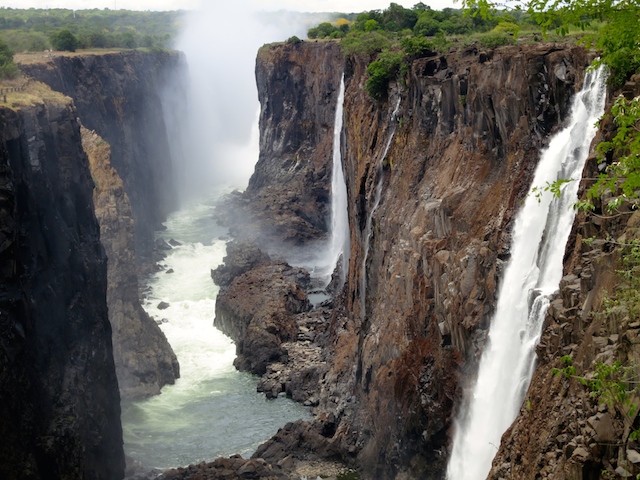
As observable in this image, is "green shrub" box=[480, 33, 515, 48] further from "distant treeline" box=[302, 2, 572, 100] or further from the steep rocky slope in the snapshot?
the steep rocky slope

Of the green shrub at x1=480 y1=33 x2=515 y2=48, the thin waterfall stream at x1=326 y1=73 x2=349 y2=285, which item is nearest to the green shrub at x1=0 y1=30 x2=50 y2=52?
the thin waterfall stream at x1=326 y1=73 x2=349 y2=285

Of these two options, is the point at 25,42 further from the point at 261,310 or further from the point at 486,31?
the point at 486,31

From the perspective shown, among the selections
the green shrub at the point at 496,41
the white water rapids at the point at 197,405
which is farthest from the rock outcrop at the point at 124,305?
the green shrub at the point at 496,41

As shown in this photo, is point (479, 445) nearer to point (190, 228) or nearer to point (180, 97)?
point (190, 228)

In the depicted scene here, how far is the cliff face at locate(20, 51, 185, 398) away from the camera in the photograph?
159 ft

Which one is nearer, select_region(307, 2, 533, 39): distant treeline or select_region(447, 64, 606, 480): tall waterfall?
select_region(447, 64, 606, 480): tall waterfall

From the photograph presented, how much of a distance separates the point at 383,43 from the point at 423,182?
62.1 feet

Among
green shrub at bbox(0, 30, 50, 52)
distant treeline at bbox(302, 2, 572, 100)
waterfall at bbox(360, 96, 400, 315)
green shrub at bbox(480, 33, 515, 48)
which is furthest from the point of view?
green shrub at bbox(0, 30, 50, 52)

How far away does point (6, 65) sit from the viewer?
1784 inches

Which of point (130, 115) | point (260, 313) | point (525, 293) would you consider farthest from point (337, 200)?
point (525, 293)

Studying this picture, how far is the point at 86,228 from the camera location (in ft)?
126

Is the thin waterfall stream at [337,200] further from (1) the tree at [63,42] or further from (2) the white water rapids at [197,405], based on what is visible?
(1) the tree at [63,42]

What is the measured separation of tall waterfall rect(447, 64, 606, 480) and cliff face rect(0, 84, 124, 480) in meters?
14.9

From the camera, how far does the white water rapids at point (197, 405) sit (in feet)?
133
